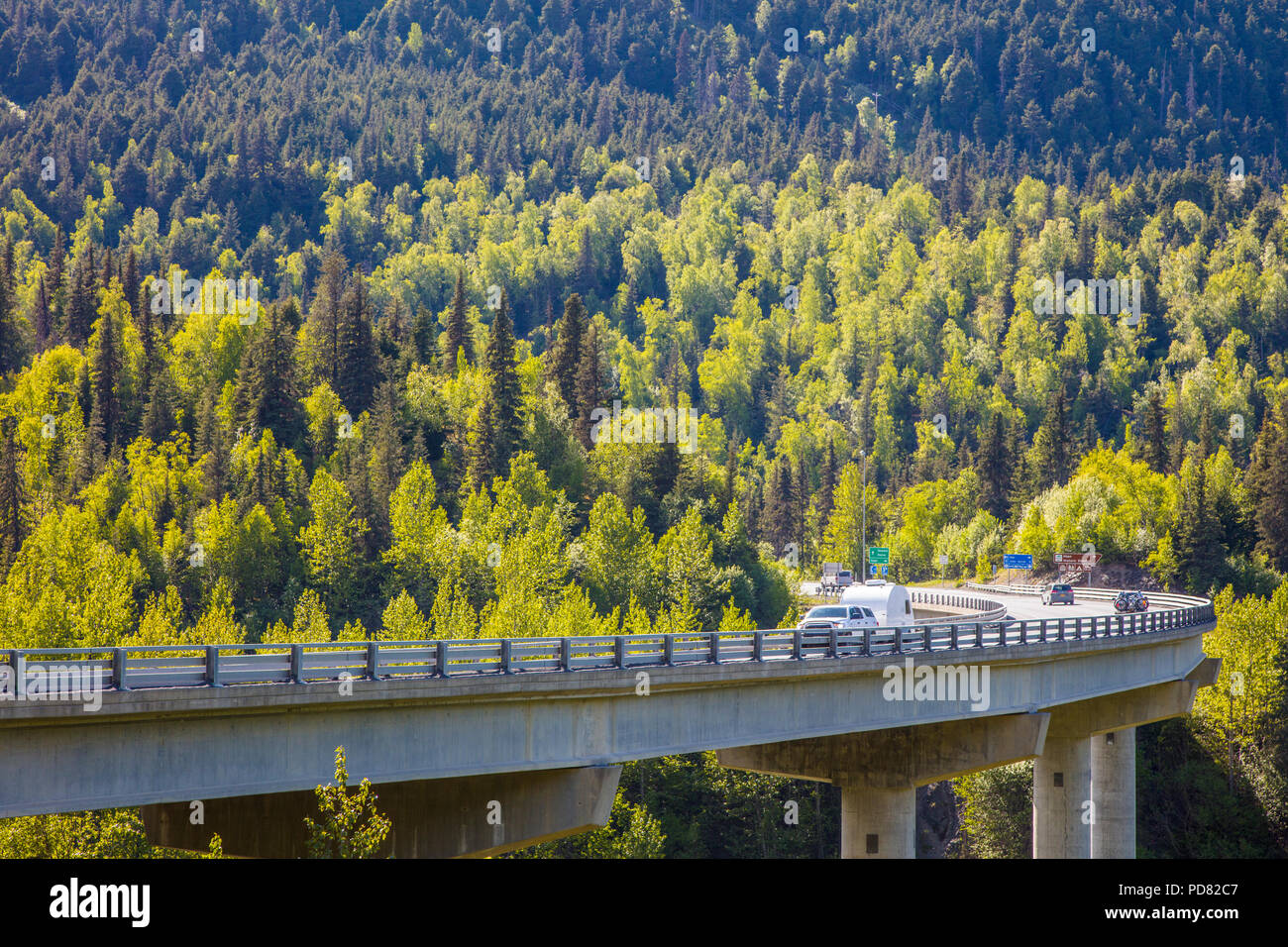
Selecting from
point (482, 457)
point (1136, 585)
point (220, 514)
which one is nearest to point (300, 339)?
point (482, 457)

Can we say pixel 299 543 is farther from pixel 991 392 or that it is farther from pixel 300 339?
pixel 991 392

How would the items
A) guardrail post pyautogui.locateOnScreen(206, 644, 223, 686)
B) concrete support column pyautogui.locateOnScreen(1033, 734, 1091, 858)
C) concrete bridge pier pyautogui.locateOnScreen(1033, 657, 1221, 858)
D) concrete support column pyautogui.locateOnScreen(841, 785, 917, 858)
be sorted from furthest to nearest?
concrete support column pyautogui.locateOnScreen(1033, 734, 1091, 858) < concrete bridge pier pyautogui.locateOnScreen(1033, 657, 1221, 858) < concrete support column pyautogui.locateOnScreen(841, 785, 917, 858) < guardrail post pyautogui.locateOnScreen(206, 644, 223, 686)

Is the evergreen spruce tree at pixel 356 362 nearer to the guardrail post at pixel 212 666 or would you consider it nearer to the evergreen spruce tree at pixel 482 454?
the evergreen spruce tree at pixel 482 454

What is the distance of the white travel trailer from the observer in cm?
4809

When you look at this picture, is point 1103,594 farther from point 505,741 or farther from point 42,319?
point 42,319

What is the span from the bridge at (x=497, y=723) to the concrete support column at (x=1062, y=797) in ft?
27.5

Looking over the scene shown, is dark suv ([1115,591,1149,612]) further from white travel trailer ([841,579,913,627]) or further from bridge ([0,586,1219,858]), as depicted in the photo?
white travel trailer ([841,579,913,627])

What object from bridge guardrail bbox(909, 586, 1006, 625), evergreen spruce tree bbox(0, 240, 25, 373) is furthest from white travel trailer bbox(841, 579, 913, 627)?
evergreen spruce tree bbox(0, 240, 25, 373)

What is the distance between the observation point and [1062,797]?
5450 centimetres

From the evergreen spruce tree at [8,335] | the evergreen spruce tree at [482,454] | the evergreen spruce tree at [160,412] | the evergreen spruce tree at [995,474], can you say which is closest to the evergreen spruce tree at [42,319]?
the evergreen spruce tree at [8,335]

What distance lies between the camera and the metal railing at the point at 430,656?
883 inches

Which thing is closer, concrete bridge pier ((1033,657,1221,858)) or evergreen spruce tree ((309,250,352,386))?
concrete bridge pier ((1033,657,1221,858))

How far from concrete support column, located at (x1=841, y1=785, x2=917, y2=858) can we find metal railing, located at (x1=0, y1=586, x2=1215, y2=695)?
4302 millimetres

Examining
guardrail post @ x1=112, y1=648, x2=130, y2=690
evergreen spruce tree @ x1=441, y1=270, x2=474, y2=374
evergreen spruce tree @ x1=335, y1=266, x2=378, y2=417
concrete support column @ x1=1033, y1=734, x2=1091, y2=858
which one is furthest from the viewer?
evergreen spruce tree @ x1=441, y1=270, x2=474, y2=374
